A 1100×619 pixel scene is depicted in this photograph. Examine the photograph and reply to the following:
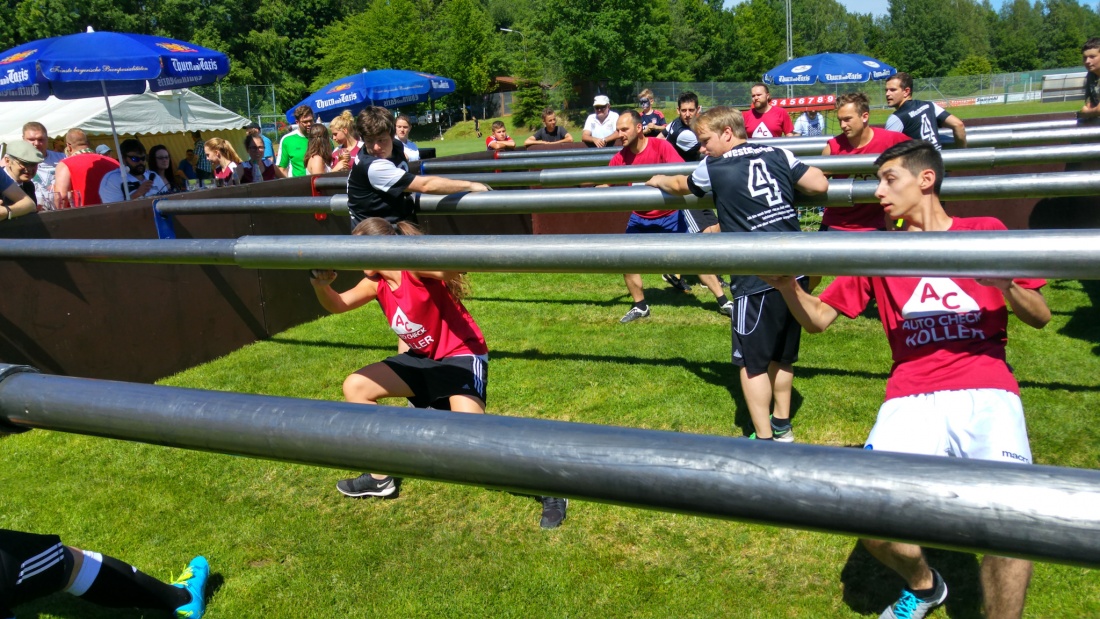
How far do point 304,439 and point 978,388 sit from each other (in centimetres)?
275

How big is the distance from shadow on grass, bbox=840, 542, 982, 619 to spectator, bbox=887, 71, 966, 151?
13.0 ft

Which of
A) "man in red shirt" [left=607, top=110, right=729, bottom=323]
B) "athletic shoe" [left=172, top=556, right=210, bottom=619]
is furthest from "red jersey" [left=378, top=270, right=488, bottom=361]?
"man in red shirt" [left=607, top=110, right=729, bottom=323]

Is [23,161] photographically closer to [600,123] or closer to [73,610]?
[73,610]

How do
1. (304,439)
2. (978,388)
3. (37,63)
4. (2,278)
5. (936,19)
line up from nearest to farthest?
(304,439), (978,388), (2,278), (37,63), (936,19)

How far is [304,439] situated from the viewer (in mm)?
917

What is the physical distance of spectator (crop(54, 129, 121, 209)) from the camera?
818 cm

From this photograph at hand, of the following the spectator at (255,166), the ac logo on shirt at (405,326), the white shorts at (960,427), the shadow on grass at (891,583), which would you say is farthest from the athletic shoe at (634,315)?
the spectator at (255,166)

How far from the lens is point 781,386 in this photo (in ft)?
16.4

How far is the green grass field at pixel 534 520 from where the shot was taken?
3.63 m

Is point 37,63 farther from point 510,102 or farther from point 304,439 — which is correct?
point 510,102

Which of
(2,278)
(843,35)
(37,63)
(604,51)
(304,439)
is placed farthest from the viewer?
(843,35)

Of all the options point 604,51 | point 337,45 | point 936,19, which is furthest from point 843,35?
point 337,45

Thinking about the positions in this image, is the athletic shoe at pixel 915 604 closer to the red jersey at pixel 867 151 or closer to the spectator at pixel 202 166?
the red jersey at pixel 867 151

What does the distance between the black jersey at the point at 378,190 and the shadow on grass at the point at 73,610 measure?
2.12m
